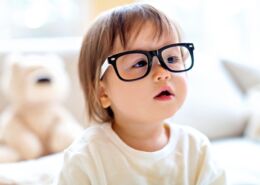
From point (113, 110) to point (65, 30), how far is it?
6.10 feet

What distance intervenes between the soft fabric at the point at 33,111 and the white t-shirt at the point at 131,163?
2.56 feet

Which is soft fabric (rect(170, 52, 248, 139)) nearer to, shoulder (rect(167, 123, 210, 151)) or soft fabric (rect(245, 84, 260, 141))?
soft fabric (rect(245, 84, 260, 141))

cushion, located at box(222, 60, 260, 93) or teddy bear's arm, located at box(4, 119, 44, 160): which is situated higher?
cushion, located at box(222, 60, 260, 93)

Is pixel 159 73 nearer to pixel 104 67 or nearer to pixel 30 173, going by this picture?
pixel 104 67

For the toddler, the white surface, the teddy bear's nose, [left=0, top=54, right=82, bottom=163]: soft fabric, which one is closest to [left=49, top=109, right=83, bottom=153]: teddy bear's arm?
[left=0, top=54, right=82, bottom=163]: soft fabric

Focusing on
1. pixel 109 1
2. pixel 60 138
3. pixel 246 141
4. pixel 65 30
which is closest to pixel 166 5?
pixel 109 1

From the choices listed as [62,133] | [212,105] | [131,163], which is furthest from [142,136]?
[212,105]

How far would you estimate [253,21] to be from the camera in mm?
2793

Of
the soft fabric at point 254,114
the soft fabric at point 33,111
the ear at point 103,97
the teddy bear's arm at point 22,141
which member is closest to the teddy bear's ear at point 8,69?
the soft fabric at point 33,111

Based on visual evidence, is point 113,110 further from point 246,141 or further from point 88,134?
point 246,141

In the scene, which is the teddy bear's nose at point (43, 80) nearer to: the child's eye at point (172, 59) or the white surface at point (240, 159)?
the white surface at point (240, 159)

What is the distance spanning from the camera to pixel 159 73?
3.22ft

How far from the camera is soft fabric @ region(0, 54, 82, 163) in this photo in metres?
1.82

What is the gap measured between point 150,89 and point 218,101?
1.26 m
